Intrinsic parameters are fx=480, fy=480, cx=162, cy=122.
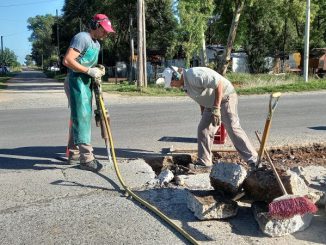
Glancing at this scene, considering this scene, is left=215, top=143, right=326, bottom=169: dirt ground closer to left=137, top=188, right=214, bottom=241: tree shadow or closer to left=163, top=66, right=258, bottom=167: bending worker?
left=163, top=66, right=258, bottom=167: bending worker

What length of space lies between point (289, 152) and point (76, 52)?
12.1ft

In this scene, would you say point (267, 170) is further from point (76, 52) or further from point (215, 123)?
point (76, 52)

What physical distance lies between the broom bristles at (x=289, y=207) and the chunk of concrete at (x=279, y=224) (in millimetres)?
129

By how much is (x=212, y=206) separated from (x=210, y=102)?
2.14m

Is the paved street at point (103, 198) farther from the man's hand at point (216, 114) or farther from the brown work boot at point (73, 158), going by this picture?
the man's hand at point (216, 114)

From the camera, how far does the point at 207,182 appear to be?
546 centimetres

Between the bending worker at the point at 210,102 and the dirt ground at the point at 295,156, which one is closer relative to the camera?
the bending worker at the point at 210,102

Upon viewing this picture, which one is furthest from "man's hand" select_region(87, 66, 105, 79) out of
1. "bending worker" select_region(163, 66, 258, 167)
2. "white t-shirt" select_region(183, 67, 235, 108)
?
"white t-shirt" select_region(183, 67, 235, 108)

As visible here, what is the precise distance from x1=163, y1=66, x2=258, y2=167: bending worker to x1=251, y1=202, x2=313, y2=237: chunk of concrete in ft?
6.18

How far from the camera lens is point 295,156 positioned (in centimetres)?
733

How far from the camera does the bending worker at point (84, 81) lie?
5.87 meters

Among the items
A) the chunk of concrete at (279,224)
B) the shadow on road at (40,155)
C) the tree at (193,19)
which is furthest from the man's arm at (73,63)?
the tree at (193,19)

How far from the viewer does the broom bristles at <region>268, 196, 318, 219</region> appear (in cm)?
373

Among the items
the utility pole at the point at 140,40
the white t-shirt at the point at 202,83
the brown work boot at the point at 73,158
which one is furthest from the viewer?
the utility pole at the point at 140,40
